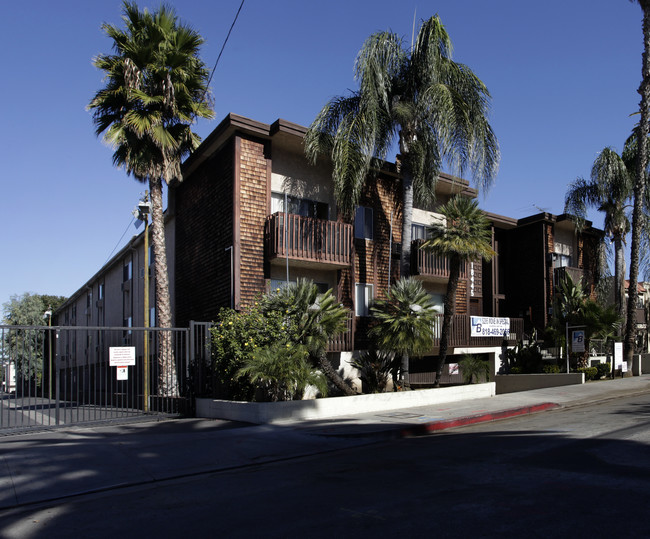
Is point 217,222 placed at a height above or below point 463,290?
above

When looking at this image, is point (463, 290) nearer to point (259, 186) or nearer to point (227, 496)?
point (259, 186)

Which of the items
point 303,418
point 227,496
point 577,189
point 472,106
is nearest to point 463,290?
point 472,106

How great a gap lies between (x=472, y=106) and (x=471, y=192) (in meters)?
6.21

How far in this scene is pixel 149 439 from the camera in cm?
1105

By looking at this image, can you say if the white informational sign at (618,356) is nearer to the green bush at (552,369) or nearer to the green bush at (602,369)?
the green bush at (602,369)

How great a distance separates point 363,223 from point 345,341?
4561mm

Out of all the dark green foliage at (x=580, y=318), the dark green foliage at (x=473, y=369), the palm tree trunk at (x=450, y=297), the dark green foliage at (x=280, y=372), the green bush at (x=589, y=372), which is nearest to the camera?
the dark green foliage at (x=280, y=372)

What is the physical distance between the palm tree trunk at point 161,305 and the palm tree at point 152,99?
0.03m

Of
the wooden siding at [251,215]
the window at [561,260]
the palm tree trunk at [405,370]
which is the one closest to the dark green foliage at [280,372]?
the wooden siding at [251,215]

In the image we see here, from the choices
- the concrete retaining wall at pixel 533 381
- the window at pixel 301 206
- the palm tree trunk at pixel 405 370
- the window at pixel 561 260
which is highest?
the window at pixel 301 206

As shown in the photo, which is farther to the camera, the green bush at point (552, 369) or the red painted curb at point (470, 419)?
the green bush at point (552, 369)

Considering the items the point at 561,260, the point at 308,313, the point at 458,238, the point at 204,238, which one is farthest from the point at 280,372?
the point at 561,260

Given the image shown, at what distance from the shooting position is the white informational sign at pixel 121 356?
13.5 m

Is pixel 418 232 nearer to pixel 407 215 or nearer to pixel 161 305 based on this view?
pixel 407 215
